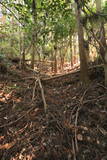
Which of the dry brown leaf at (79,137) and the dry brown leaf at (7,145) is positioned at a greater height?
the dry brown leaf at (79,137)

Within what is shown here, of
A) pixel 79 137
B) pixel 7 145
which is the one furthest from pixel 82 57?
pixel 7 145

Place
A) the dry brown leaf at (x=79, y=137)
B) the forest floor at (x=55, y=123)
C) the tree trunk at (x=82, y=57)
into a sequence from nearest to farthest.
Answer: the forest floor at (x=55, y=123) → the dry brown leaf at (x=79, y=137) → the tree trunk at (x=82, y=57)

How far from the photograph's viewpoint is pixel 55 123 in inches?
93.7

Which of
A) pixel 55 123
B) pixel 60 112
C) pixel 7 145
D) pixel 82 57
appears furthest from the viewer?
pixel 82 57

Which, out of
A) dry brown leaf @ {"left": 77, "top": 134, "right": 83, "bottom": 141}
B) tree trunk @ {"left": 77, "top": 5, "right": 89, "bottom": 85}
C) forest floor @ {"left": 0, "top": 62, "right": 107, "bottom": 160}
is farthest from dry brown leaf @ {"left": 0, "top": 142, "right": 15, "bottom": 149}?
tree trunk @ {"left": 77, "top": 5, "right": 89, "bottom": 85}

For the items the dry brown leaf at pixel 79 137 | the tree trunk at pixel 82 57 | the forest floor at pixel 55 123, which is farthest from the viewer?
the tree trunk at pixel 82 57

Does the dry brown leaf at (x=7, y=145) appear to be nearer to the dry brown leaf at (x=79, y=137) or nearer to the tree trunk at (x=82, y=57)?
the dry brown leaf at (x=79, y=137)

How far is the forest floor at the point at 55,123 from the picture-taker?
1957mm

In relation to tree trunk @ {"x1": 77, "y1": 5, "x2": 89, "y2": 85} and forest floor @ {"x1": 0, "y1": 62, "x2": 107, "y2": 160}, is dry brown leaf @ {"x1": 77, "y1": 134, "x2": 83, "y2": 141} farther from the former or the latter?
tree trunk @ {"x1": 77, "y1": 5, "x2": 89, "y2": 85}

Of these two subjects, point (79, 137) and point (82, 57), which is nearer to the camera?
point (79, 137)

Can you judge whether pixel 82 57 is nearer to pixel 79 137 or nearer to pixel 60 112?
pixel 60 112

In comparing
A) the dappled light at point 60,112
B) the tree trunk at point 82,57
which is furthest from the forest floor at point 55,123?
the tree trunk at point 82,57

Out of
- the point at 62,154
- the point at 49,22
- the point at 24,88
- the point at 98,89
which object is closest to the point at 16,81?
the point at 24,88

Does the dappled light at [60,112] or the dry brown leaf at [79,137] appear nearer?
the dappled light at [60,112]
